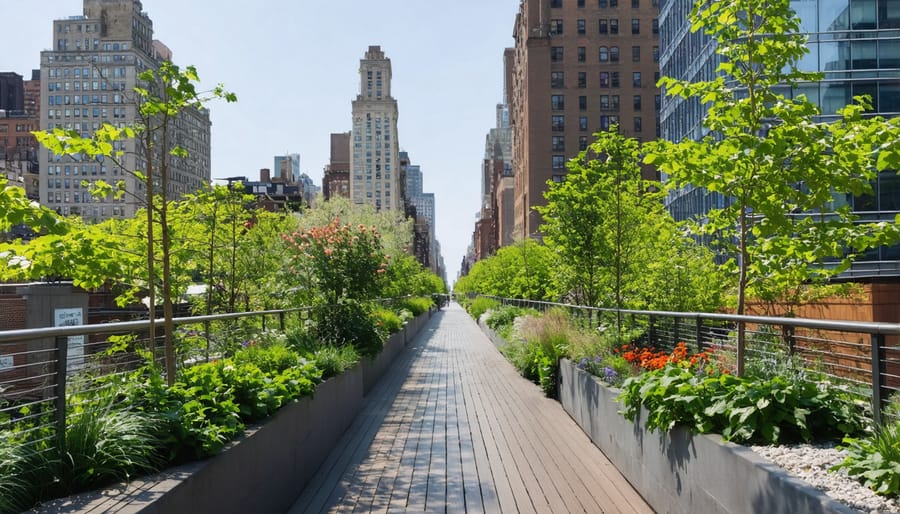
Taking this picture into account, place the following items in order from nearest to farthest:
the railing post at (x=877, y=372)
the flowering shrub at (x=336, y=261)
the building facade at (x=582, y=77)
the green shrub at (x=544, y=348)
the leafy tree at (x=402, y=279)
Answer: the railing post at (x=877, y=372) < the green shrub at (x=544, y=348) < the flowering shrub at (x=336, y=261) < the leafy tree at (x=402, y=279) < the building facade at (x=582, y=77)

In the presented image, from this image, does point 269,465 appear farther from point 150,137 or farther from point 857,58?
point 857,58

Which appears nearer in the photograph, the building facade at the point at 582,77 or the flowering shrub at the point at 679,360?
the flowering shrub at the point at 679,360

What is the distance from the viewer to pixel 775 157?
684cm

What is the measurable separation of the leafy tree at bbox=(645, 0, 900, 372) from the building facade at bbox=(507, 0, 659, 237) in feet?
271

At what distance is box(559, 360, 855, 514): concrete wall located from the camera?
3.73 metres

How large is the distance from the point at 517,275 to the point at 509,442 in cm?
2588

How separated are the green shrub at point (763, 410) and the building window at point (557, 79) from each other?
9022 centimetres

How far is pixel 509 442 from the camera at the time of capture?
9.01 metres

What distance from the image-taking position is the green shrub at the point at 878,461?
3334 mm

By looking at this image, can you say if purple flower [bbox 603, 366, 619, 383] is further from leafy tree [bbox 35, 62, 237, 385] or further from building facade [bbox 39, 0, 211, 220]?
building facade [bbox 39, 0, 211, 220]

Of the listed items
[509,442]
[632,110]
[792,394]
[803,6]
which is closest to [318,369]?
[509,442]

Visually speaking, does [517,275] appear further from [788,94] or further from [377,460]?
[377,460]

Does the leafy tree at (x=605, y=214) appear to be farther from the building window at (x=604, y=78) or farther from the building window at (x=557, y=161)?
the building window at (x=604, y=78)

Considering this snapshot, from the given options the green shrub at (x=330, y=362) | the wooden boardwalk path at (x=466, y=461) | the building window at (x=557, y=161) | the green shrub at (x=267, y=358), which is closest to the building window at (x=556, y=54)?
the building window at (x=557, y=161)
